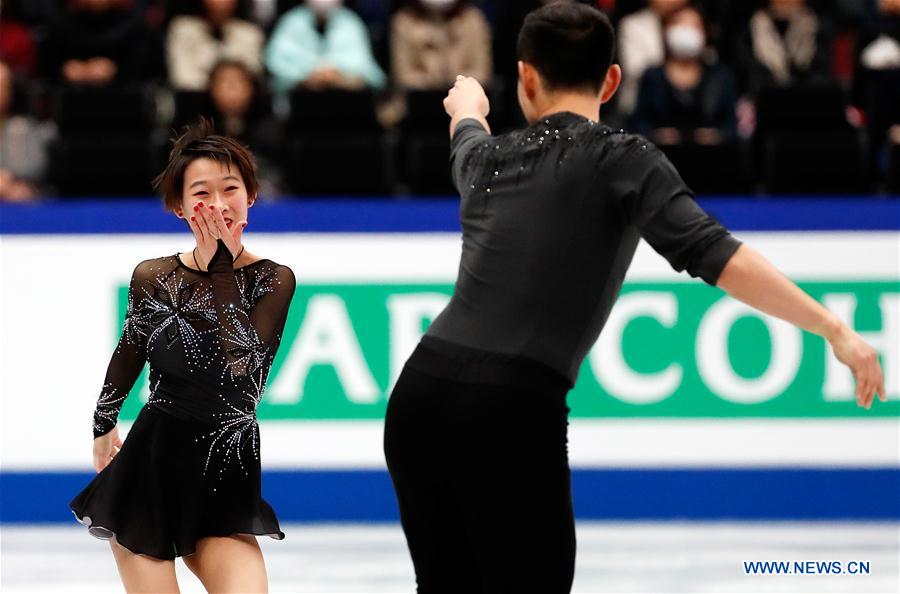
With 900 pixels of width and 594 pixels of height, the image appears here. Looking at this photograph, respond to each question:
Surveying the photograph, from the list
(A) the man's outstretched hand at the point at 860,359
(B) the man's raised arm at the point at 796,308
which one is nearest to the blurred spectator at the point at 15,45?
(B) the man's raised arm at the point at 796,308

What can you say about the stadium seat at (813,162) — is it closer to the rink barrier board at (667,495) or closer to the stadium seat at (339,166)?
the rink barrier board at (667,495)

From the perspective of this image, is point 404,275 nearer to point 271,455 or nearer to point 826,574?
point 271,455

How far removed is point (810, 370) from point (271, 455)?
2709 millimetres

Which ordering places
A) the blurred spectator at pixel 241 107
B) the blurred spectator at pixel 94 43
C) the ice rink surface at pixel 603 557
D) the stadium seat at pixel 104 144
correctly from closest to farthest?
the ice rink surface at pixel 603 557
the stadium seat at pixel 104 144
the blurred spectator at pixel 241 107
the blurred spectator at pixel 94 43

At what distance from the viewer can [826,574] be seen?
5781mm

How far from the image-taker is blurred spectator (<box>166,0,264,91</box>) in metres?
9.40

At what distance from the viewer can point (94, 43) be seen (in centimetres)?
939

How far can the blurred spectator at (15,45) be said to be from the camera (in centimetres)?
990

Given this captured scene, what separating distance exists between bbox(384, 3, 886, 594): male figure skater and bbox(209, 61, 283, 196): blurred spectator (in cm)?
570

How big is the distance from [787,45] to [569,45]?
721 centimetres

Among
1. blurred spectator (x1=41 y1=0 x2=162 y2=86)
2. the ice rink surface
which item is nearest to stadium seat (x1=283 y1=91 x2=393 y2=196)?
the ice rink surface

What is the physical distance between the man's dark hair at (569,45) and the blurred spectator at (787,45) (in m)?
6.93

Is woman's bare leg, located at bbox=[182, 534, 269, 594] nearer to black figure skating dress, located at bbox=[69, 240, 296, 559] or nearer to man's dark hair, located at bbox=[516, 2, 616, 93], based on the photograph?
black figure skating dress, located at bbox=[69, 240, 296, 559]

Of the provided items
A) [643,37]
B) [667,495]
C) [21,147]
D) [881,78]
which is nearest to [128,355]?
[667,495]
